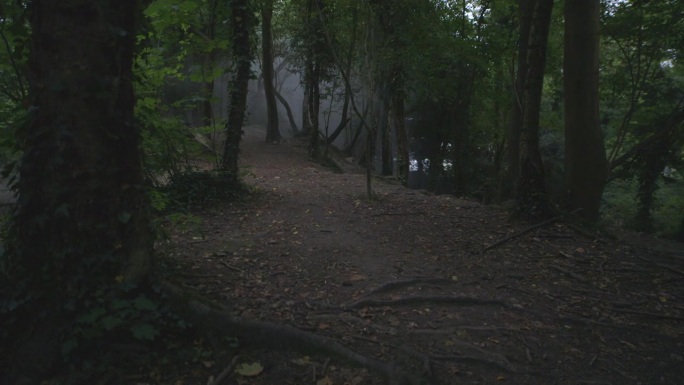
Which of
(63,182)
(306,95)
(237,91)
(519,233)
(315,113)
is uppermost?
(306,95)

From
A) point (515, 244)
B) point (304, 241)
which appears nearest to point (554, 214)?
point (515, 244)

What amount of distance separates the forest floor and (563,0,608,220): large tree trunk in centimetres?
123

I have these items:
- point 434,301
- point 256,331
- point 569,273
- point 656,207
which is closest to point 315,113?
point 656,207

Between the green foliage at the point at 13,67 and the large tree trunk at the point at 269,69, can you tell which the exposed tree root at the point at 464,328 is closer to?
the green foliage at the point at 13,67

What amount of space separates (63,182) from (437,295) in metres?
3.75

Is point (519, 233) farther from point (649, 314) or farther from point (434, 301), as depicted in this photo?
point (434, 301)

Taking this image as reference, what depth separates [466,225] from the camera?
8219mm

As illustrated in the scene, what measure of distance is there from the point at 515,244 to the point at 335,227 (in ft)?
9.05

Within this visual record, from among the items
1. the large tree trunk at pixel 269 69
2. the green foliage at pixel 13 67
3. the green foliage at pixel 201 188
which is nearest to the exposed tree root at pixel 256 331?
the green foliage at pixel 13 67

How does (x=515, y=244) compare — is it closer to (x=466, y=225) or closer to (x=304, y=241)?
(x=466, y=225)

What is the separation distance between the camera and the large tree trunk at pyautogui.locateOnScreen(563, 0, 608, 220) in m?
8.53

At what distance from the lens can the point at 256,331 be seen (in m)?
3.96

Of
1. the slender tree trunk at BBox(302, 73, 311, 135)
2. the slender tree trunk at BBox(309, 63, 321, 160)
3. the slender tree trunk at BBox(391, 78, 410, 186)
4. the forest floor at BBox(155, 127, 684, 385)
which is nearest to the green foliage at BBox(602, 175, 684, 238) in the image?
the slender tree trunk at BBox(391, 78, 410, 186)

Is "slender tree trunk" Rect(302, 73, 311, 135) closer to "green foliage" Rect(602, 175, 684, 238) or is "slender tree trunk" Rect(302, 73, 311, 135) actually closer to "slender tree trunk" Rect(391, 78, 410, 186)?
"slender tree trunk" Rect(391, 78, 410, 186)
